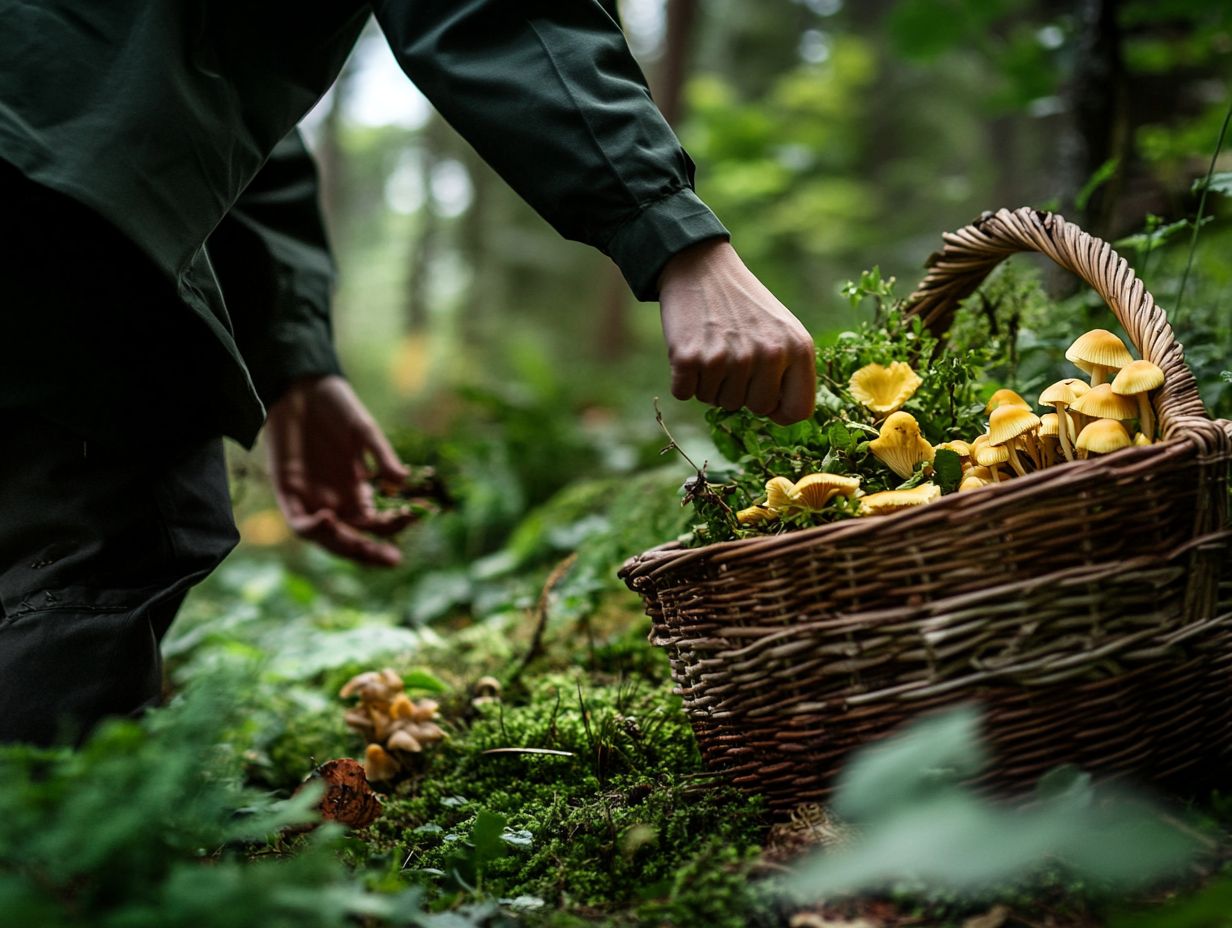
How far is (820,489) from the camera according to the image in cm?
117

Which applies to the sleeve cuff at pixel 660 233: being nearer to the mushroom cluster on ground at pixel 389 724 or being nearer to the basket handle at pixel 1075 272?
the basket handle at pixel 1075 272

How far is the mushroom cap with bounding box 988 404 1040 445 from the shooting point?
3.76 feet

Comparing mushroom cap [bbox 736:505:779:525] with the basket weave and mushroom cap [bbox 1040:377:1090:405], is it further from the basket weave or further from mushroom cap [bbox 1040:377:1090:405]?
mushroom cap [bbox 1040:377:1090:405]

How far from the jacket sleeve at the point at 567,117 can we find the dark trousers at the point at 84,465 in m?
0.54

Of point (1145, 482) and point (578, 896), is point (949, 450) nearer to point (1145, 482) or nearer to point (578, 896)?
point (1145, 482)

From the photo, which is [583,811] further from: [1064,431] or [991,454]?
[1064,431]

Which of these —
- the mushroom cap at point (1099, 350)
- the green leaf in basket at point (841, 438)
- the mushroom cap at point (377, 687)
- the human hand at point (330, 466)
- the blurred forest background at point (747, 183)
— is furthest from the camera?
the blurred forest background at point (747, 183)

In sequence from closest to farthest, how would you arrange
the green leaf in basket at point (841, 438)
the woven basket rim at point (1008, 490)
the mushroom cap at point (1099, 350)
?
the woven basket rim at point (1008, 490)
the mushroom cap at point (1099, 350)
the green leaf in basket at point (841, 438)

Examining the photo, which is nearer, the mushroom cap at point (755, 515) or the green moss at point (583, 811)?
the green moss at point (583, 811)

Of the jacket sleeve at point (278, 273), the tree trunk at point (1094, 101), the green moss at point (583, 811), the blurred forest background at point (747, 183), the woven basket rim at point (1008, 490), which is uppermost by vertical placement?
the blurred forest background at point (747, 183)

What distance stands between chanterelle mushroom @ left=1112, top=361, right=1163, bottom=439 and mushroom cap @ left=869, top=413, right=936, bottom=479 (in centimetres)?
26

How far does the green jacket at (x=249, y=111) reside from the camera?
1.12 m

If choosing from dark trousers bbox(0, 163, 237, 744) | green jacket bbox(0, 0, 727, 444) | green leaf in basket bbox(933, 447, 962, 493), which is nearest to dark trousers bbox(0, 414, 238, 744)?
dark trousers bbox(0, 163, 237, 744)

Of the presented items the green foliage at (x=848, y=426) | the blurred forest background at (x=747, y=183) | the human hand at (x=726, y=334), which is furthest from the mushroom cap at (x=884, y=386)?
the blurred forest background at (x=747, y=183)
